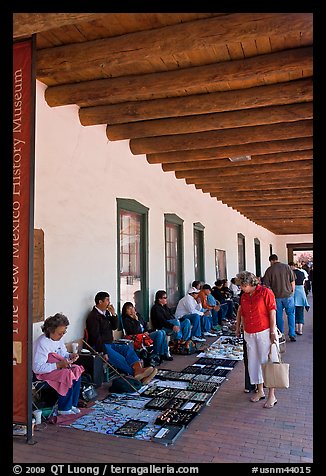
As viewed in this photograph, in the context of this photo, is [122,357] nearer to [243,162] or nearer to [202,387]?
[202,387]

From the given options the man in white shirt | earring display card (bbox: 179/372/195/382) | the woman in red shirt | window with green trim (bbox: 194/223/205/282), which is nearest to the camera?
the woman in red shirt

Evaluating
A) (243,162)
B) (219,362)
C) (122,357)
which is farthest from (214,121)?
(219,362)

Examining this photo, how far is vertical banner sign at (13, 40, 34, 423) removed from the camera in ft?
11.9

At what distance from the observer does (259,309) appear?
4746mm

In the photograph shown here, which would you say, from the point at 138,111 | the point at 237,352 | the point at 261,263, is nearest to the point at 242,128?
the point at 138,111

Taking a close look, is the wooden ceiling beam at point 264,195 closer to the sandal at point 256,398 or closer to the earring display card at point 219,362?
the earring display card at point 219,362

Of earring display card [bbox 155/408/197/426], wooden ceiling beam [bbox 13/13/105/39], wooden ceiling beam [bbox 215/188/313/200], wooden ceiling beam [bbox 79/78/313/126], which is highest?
wooden ceiling beam [bbox 79/78/313/126]

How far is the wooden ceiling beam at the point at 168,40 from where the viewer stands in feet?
12.1

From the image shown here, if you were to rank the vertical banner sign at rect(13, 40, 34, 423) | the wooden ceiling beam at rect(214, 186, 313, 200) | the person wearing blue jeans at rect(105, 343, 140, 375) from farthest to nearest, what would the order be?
1. the wooden ceiling beam at rect(214, 186, 313, 200)
2. the person wearing blue jeans at rect(105, 343, 140, 375)
3. the vertical banner sign at rect(13, 40, 34, 423)

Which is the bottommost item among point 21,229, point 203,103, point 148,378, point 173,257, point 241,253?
point 148,378

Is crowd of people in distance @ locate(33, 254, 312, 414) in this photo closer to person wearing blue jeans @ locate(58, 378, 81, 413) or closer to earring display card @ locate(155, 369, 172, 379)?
person wearing blue jeans @ locate(58, 378, 81, 413)

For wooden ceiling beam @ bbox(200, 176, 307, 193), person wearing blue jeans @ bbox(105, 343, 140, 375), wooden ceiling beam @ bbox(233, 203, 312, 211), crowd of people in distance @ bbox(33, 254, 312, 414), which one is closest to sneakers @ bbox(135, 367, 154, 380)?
crowd of people in distance @ bbox(33, 254, 312, 414)

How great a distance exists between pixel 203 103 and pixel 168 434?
394cm

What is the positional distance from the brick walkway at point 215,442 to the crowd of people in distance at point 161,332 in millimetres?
363
